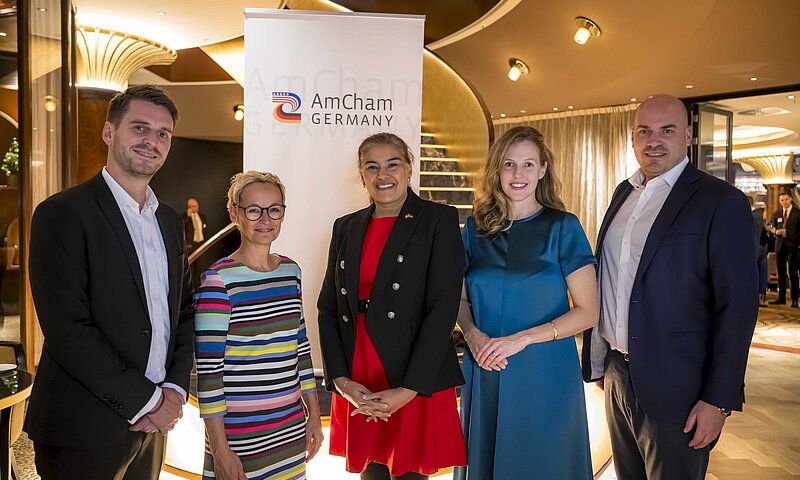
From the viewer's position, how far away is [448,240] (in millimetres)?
2283

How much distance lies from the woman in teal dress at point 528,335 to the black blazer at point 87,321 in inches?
46.2

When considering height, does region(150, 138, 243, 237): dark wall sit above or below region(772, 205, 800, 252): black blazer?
above

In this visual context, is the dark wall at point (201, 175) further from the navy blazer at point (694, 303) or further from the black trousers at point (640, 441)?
the navy blazer at point (694, 303)

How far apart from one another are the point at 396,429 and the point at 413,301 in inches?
18.8

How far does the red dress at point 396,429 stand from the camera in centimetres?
227

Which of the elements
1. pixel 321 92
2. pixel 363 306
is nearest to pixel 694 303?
pixel 363 306

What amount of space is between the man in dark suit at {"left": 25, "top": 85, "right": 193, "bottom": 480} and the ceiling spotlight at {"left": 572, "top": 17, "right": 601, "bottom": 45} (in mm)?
6622

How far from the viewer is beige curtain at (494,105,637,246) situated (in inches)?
466

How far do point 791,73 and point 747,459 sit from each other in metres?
6.80

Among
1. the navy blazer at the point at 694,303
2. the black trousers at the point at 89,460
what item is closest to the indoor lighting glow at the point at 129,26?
the black trousers at the point at 89,460

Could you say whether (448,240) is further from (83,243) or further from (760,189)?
(760,189)

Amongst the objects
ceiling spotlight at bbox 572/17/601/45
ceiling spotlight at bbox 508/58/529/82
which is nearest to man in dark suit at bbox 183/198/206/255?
ceiling spotlight at bbox 508/58/529/82

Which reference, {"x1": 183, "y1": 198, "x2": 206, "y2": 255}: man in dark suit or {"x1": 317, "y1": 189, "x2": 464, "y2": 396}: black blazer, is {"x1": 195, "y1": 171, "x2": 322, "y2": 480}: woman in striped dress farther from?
{"x1": 183, "y1": 198, "x2": 206, "y2": 255}: man in dark suit

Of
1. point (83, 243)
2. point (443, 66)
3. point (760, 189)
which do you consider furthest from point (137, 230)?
point (760, 189)
